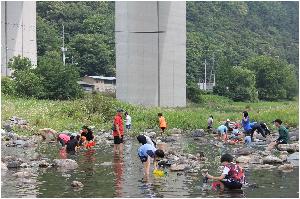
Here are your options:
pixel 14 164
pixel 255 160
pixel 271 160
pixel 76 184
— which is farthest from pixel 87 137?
pixel 76 184

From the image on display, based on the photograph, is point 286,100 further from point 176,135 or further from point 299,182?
point 299,182

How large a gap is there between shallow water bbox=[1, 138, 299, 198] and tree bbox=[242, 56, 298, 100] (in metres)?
71.8

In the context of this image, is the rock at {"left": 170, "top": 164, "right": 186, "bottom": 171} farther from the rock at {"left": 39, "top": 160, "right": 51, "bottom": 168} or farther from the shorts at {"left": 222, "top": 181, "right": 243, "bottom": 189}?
the rock at {"left": 39, "top": 160, "right": 51, "bottom": 168}

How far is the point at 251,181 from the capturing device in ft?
46.3

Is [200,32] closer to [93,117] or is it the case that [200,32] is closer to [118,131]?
[93,117]

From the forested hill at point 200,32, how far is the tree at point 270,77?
15.1 ft

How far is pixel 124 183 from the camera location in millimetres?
13820

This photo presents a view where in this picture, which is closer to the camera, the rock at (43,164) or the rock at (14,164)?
the rock at (14,164)

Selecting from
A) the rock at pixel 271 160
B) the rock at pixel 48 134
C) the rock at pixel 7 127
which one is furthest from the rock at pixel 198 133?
the rock at pixel 271 160

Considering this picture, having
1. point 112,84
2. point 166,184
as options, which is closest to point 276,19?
point 112,84

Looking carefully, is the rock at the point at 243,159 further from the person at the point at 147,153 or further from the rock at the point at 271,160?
the person at the point at 147,153

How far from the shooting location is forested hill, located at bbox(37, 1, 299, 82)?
8912 centimetres

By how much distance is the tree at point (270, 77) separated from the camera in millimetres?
87125

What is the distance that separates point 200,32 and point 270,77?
27194mm
